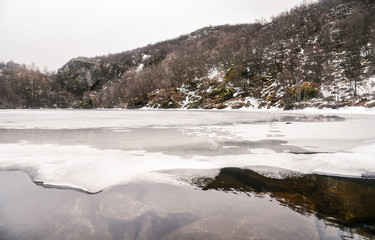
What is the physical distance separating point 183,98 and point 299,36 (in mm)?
36196

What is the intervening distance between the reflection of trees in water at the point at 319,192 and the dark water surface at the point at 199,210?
0.01 meters

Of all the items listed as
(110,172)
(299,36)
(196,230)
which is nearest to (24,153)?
(110,172)

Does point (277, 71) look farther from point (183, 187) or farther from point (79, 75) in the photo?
point (79, 75)

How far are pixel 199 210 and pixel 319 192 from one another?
1892 millimetres

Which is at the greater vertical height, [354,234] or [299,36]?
[299,36]

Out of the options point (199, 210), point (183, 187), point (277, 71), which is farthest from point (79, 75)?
point (199, 210)

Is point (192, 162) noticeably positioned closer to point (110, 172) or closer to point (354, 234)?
point (110, 172)

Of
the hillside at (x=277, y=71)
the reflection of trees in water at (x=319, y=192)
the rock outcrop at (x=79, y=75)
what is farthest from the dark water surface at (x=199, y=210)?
the rock outcrop at (x=79, y=75)

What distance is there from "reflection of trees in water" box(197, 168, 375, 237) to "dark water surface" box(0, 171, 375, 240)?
1 centimetres

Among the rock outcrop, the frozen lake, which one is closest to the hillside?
the rock outcrop

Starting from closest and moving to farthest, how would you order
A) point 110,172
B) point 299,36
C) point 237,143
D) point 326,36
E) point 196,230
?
point 196,230 < point 110,172 < point 237,143 < point 326,36 < point 299,36

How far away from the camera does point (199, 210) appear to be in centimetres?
249

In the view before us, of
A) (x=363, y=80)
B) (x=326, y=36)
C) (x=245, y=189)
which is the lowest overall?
(x=245, y=189)

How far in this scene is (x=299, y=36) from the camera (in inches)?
2066
